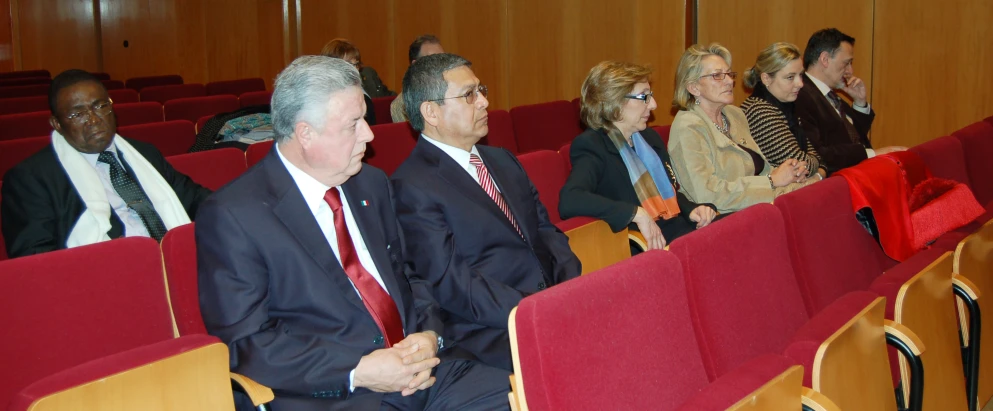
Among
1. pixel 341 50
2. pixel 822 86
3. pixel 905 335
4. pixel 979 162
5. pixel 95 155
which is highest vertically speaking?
pixel 341 50

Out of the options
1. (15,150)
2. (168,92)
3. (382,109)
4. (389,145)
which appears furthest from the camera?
(168,92)

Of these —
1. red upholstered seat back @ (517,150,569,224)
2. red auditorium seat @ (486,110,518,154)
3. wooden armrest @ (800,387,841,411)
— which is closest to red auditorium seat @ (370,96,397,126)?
red auditorium seat @ (486,110,518,154)

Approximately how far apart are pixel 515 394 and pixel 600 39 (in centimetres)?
700

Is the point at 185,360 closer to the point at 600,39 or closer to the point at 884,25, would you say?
the point at 884,25

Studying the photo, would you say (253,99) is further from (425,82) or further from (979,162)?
(979,162)

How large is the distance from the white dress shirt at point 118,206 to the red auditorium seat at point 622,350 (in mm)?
1904

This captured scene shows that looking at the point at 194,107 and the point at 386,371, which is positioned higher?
the point at 194,107

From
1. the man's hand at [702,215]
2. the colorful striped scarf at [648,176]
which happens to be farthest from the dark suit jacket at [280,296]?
the man's hand at [702,215]

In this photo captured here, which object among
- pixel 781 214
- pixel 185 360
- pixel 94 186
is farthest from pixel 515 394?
pixel 94 186

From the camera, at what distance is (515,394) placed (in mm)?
1555

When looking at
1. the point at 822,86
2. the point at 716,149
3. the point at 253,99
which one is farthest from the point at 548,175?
the point at 253,99

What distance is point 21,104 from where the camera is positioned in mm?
6777

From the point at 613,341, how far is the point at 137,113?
5.35m

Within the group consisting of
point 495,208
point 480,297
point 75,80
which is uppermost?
Result: point 75,80
